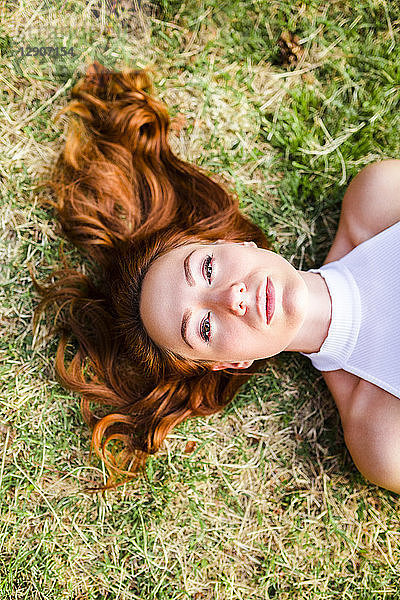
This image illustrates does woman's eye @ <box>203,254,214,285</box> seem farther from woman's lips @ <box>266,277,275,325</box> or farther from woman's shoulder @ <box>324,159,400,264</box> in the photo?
woman's shoulder @ <box>324,159,400,264</box>

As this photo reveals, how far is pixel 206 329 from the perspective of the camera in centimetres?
259

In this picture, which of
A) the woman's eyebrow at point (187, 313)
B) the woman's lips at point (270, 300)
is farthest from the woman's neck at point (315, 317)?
the woman's eyebrow at point (187, 313)

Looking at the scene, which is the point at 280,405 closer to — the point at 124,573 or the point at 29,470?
the point at 124,573

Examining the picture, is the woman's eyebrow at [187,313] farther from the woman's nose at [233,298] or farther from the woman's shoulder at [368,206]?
the woman's shoulder at [368,206]

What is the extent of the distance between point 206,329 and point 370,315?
1.05m

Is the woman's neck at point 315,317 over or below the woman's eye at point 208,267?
below

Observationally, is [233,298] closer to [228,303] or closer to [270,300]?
[228,303]

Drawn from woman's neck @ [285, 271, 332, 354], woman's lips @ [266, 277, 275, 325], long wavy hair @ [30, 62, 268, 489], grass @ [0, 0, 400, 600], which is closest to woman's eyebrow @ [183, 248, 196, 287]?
woman's lips @ [266, 277, 275, 325]

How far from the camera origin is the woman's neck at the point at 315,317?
9.84ft

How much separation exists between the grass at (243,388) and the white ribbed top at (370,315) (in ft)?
1.51

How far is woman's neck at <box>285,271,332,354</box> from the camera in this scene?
3000 mm

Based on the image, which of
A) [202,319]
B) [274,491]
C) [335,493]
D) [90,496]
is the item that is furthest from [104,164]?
[335,493]

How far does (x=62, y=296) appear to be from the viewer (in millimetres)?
3443

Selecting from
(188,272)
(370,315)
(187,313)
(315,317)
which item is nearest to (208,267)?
(188,272)
